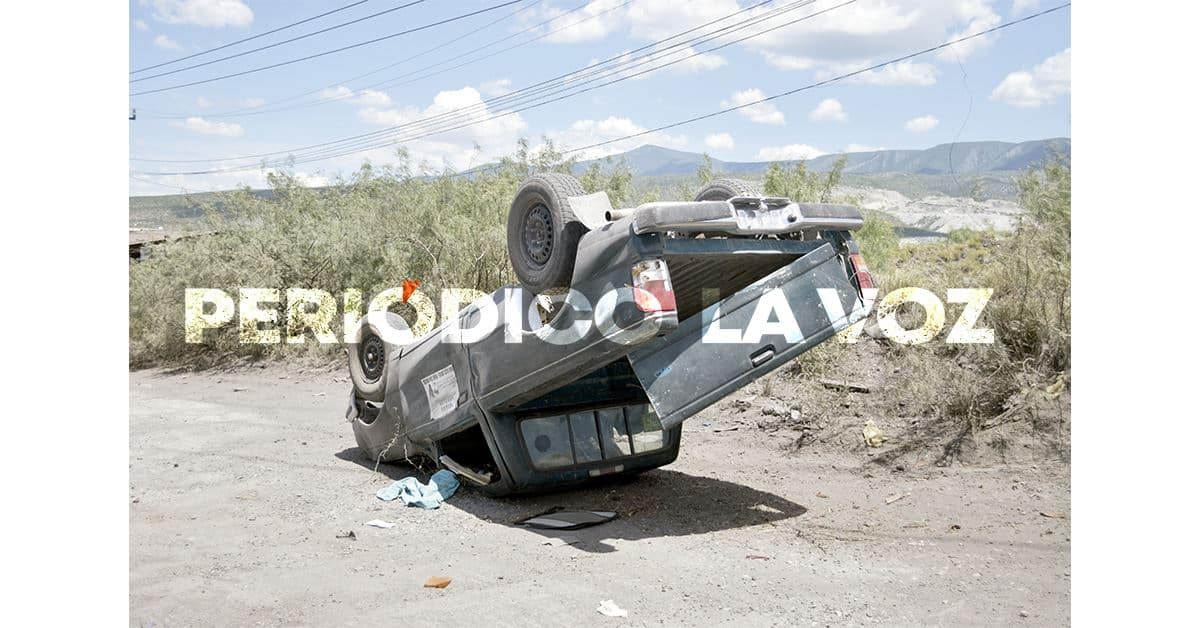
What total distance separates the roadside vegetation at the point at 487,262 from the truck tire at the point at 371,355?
16.2 ft

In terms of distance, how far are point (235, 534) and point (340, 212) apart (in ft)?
50.7

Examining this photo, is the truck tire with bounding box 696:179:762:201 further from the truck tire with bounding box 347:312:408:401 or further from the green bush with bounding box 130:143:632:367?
the green bush with bounding box 130:143:632:367

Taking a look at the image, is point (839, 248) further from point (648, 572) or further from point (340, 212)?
point (340, 212)

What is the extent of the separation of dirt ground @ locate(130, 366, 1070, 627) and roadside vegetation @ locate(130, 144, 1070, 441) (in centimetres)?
112

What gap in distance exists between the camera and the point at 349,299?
17.3m

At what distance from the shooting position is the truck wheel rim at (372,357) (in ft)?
26.9

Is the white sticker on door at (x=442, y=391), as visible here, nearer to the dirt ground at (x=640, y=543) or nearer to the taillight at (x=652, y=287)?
the dirt ground at (x=640, y=543)

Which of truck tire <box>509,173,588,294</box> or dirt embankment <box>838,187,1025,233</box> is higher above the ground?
dirt embankment <box>838,187,1025,233</box>

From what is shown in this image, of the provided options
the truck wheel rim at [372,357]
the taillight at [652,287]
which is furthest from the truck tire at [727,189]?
the truck wheel rim at [372,357]

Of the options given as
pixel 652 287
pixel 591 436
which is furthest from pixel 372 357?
pixel 652 287

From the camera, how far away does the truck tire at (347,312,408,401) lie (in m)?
8.05

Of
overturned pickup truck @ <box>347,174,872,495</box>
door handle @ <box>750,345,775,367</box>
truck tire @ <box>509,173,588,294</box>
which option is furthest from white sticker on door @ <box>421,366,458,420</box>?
door handle @ <box>750,345,775,367</box>

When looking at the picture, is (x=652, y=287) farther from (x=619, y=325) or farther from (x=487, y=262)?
(x=487, y=262)

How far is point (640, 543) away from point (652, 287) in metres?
1.78
